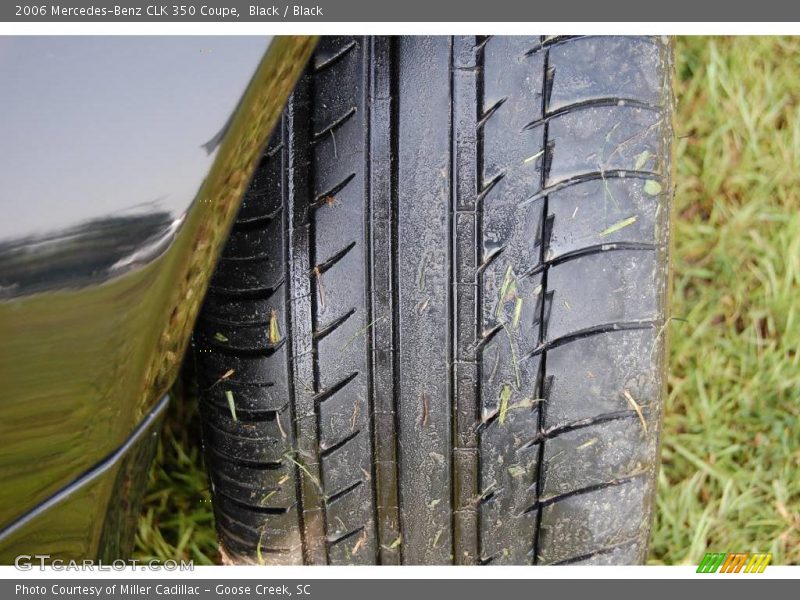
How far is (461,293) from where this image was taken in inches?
38.1

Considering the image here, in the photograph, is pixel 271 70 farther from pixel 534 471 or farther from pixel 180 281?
pixel 534 471

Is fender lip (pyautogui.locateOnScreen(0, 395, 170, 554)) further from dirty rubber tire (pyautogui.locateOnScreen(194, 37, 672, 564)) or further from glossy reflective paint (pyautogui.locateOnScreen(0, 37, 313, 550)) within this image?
dirty rubber tire (pyautogui.locateOnScreen(194, 37, 672, 564))

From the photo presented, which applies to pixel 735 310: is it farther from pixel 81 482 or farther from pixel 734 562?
pixel 81 482

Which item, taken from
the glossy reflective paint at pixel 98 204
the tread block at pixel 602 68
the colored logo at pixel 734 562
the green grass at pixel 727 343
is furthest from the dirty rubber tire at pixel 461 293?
the green grass at pixel 727 343

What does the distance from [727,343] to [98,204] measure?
1.33 metres

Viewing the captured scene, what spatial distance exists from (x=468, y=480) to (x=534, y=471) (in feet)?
0.31

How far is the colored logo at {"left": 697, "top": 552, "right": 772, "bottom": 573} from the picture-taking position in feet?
4.26

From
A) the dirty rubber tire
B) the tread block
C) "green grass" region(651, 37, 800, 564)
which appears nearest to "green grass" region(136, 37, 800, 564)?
"green grass" region(651, 37, 800, 564)

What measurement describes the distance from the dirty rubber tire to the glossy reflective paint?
0.66 ft

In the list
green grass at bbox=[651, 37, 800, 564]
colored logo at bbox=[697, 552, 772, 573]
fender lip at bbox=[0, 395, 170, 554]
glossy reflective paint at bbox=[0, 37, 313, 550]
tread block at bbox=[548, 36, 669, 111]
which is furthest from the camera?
green grass at bbox=[651, 37, 800, 564]

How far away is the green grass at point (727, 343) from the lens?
1.51 m

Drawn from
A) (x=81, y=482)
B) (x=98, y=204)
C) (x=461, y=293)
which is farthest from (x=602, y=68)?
(x=81, y=482)

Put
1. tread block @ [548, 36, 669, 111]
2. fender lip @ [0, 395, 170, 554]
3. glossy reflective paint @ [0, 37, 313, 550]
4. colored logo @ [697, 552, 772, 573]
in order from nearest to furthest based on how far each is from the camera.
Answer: glossy reflective paint @ [0, 37, 313, 550]
fender lip @ [0, 395, 170, 554]
tread block @ [548, 36, 669, 111]
colored logo @ [697, 552, 772, 573]

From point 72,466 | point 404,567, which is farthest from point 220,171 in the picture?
point 404,567
